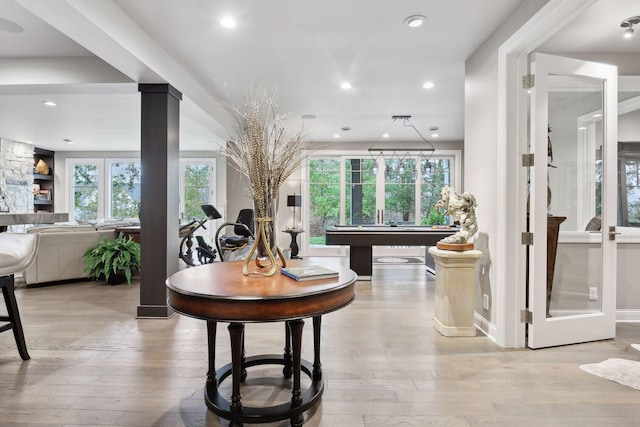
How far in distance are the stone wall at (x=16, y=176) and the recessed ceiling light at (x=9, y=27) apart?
223 inches

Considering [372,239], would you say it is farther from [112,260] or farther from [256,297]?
[256,297]

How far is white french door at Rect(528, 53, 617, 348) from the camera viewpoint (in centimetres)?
273

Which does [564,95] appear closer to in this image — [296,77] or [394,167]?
[296,77]

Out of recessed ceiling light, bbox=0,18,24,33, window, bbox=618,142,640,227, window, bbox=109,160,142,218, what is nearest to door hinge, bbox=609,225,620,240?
window, bbox=618,142,640,227

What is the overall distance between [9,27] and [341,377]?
12.6ft

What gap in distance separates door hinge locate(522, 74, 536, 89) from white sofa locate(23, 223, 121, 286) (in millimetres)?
5836

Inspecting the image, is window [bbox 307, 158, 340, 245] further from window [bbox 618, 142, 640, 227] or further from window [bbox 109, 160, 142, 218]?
window [bbox 618, 142, 640, 227]

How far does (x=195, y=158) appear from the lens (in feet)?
31.4

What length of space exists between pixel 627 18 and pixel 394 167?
5.67 metres

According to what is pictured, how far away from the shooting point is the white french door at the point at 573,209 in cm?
273

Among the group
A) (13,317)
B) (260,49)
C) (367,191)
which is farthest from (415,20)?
(367,191)

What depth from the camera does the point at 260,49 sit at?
3350 millimetres

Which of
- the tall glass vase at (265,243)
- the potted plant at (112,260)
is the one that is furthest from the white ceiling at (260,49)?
the potted plant at (112,260)

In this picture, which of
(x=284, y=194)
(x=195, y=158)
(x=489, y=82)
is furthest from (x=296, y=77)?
(x=195, y=158)
